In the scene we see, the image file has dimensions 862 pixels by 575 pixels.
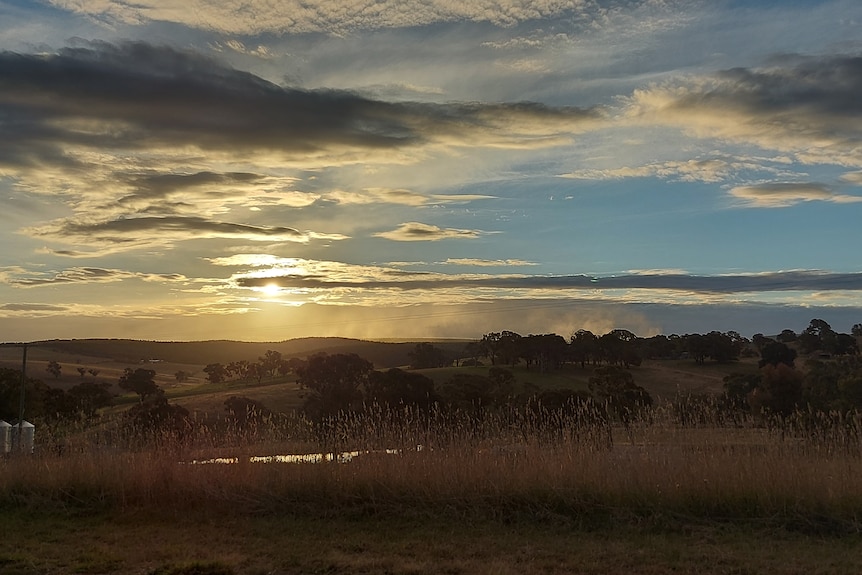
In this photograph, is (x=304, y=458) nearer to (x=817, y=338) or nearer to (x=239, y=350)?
(x=817, y=338)

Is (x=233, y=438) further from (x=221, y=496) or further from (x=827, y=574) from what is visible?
(x=827, y=574)

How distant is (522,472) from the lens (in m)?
9.73

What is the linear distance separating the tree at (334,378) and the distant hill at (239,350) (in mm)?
48050

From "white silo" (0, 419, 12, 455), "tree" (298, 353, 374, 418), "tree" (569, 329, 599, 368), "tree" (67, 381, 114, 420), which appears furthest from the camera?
"tree" (569, 329, 599, 368)

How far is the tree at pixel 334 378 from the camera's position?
113ft

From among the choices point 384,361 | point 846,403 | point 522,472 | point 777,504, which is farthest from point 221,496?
point 384,361

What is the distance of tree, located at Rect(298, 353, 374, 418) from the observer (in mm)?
34406

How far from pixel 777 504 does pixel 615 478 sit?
70.4 inches

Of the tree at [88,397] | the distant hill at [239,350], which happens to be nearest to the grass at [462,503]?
the tree at [88,397]

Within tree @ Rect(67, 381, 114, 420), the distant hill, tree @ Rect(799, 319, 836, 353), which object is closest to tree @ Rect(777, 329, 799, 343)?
tree @ Rect(799, 319, 836, 353)

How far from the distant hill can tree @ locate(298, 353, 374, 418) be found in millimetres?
48050

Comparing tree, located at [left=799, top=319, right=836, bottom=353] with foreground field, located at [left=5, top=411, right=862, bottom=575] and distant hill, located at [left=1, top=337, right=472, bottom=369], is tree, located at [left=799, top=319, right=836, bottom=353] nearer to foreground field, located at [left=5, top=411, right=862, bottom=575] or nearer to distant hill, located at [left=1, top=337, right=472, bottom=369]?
distant hill, located at [left=1, top=337, right=472, bottom=369]

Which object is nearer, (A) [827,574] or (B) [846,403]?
(A) [827,574]

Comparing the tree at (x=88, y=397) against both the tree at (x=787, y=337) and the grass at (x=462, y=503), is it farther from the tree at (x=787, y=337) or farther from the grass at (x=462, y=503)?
the tree at (x=787, y=337)
